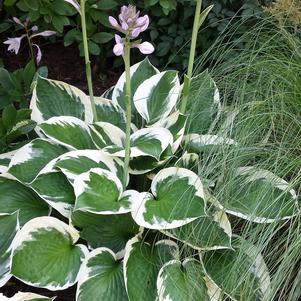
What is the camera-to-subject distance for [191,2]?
2.68 m

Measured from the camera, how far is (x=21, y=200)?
1.95 metres

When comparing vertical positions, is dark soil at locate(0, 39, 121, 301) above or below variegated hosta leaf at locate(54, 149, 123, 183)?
below

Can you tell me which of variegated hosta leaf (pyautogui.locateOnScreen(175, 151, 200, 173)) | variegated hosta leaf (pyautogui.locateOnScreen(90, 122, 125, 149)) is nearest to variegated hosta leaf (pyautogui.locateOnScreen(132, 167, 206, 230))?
variegated hosta leaf (pyautogui.locateOnScreen(175, 151, 200, 173))

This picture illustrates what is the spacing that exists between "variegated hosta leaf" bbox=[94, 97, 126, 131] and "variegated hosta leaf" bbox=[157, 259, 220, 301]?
0.62 m

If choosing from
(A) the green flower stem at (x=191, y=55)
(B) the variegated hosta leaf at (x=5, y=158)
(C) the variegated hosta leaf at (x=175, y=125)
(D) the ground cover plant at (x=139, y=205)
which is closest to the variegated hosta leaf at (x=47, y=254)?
(D) the ground cover plant at (x=139, y=205)

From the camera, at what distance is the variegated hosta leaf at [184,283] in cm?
168

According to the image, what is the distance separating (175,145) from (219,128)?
0.19m

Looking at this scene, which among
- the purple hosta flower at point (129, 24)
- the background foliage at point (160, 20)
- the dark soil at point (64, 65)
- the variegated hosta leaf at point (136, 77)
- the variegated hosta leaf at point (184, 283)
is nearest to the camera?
the purple hosta flower at point (129, 24)

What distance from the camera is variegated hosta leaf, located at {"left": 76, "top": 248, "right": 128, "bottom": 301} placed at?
1688mm

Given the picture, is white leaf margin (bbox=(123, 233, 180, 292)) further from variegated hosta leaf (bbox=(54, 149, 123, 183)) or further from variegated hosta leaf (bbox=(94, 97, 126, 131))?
variegated hosta leaf (bbox=(94, 97, 126, 131))

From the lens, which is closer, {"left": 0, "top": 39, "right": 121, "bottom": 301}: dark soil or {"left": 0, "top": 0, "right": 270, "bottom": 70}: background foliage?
{"left": 0, "top": 0, "right": 270, "bottom": 70}: background foliage

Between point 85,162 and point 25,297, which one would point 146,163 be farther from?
point 25,297

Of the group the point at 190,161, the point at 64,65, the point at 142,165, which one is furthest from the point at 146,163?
the point at 64,65

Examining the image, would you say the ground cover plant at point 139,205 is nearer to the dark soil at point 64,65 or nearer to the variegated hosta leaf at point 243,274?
the variegated hosta leaf at point 243,274
